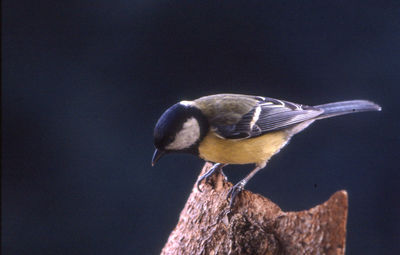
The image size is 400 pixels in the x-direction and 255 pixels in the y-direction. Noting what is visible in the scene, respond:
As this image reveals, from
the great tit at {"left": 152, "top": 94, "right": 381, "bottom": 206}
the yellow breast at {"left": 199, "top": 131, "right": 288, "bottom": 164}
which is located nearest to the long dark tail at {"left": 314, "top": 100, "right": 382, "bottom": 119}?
the great tit at {"left": 152, "top": 94, "right": 381, "bottom": 206}

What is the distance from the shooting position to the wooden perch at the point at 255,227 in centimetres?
130

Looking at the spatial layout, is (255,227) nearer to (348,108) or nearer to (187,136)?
(187,136)

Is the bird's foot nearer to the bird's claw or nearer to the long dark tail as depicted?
the bird's claw

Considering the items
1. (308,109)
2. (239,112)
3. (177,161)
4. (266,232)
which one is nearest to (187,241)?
(266,232)

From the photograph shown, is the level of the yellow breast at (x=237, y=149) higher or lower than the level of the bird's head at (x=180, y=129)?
lower

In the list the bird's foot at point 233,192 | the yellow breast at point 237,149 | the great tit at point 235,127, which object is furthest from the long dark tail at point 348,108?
the bird's foot at point 233,192

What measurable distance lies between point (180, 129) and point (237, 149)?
266mm

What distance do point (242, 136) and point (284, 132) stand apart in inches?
8.7

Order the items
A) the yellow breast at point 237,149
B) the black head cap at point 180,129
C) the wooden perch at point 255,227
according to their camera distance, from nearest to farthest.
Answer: the wooden perch at point 255,227 < the black head cap at point 180,129 < the yellow breast at point 237,149

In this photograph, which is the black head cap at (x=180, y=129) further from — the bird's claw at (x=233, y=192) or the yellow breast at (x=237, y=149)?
the bird's claw at (x=233, y=192)

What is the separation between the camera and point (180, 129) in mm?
1508

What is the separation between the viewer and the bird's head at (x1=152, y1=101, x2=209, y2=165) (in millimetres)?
1467

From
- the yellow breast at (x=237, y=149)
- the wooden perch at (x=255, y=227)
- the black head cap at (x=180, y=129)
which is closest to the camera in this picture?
the wooden perch at (x=255, y=227)

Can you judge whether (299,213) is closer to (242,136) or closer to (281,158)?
(242,136)
